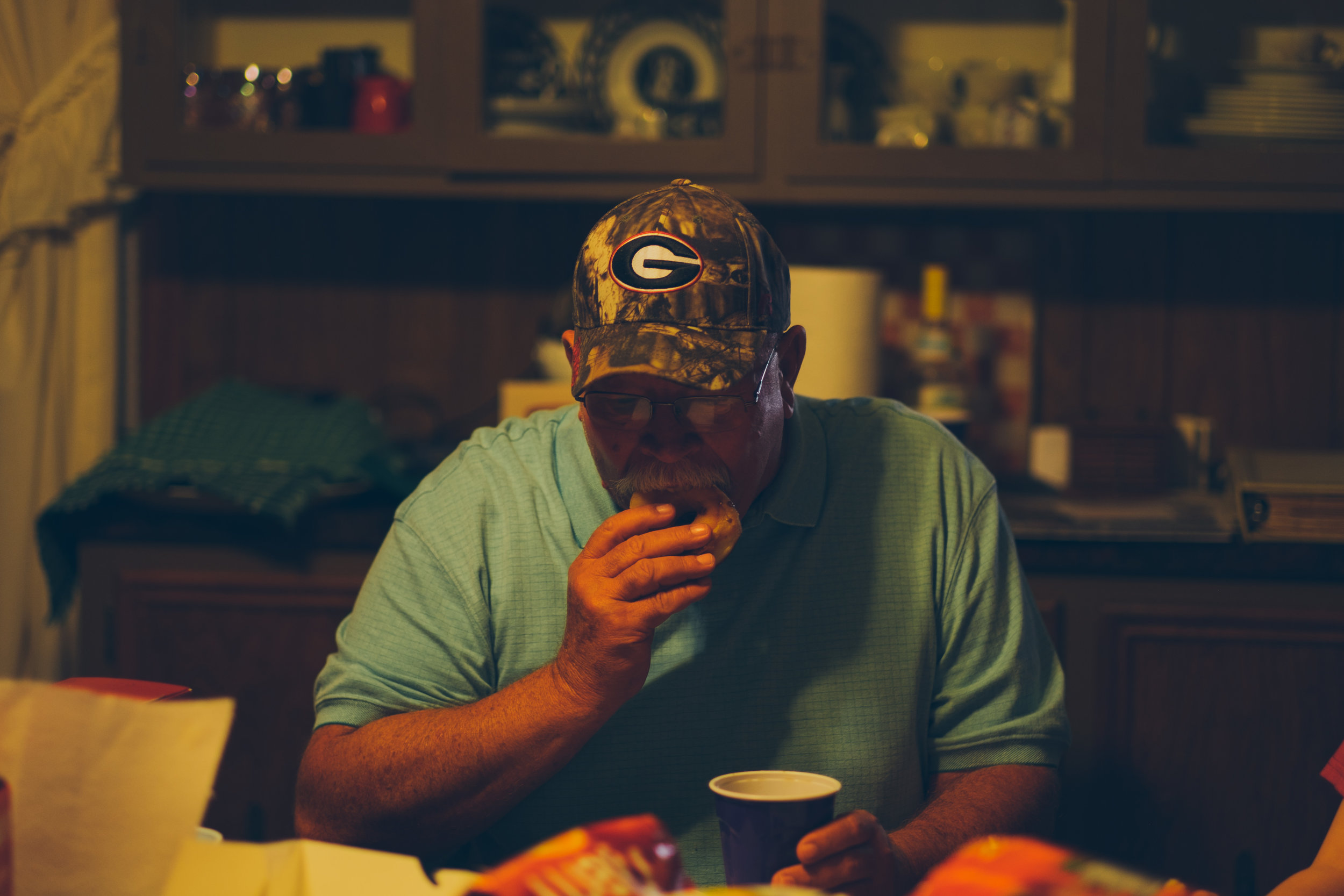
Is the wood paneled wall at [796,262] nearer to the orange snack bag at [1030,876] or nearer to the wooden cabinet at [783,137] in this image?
the wooden cabinet at [783,137]

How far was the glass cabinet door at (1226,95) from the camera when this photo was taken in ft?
Result: 6.74

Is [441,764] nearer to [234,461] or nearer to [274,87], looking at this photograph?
[234,461]

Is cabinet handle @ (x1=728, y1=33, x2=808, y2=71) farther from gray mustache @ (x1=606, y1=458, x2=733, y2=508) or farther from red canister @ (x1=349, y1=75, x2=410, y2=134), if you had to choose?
gray mustache @ (x1=606, y1=458, x2=733, y2=508)

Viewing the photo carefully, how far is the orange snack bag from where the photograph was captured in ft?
1.56

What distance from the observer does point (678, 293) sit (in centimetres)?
93

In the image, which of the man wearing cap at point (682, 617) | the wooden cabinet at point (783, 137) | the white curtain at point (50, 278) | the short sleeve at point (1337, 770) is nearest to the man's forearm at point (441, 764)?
the man wearing cap at point (682, 617)

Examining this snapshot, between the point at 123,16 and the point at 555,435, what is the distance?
1564 millimetres

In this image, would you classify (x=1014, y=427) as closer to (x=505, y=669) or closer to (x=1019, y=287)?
(x=1019, y=287)

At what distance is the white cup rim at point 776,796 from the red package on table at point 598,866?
3.7 inches

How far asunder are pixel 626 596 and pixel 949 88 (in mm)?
1610

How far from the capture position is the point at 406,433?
255cm

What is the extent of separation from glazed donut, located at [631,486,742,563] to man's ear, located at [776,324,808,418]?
5.3 inches

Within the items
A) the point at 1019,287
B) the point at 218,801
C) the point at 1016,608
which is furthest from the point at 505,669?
the point at 1019,287

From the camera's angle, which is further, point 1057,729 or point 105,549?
point 105,549
